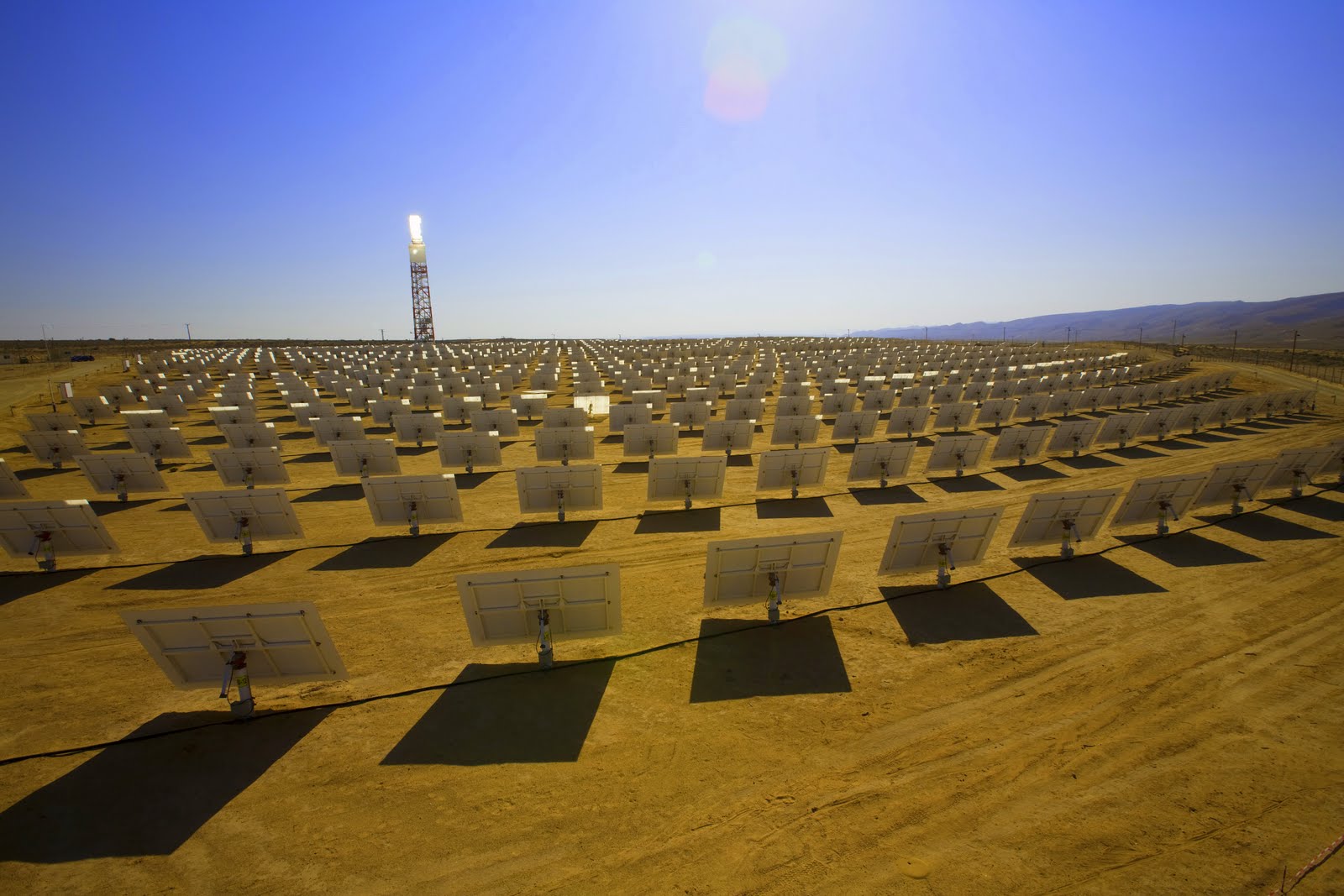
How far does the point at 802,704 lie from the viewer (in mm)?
8180

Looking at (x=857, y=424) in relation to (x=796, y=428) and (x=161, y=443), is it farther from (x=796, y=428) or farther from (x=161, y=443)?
(x=161, y=443)

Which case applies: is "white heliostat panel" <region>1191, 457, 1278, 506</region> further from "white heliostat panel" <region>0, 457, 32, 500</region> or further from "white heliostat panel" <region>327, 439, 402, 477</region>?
"white heliostat panel" <region>0, 457, 32, 500</region>

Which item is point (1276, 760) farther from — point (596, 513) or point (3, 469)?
point (3, 469)

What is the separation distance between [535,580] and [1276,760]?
31.4 feet

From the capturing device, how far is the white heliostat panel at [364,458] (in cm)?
1875

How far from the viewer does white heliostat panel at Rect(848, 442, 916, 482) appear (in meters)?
18.4

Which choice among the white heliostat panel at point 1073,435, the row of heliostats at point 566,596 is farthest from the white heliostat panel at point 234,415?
the white heliostat panel at point 1073,435

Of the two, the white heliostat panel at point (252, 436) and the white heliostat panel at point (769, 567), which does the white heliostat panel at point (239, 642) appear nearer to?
the white heliostat panel at point (769, 567)

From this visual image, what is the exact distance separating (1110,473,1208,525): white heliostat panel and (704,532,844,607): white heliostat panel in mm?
8444

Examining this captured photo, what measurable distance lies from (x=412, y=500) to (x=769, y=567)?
9.49 metres

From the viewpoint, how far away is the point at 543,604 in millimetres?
8812

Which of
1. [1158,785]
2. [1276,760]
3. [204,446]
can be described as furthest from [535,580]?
[204,446]

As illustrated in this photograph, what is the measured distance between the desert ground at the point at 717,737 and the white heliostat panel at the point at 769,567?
72 cm

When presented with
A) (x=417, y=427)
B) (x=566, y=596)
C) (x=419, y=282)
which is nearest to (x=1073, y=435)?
(x=566, y=596)
